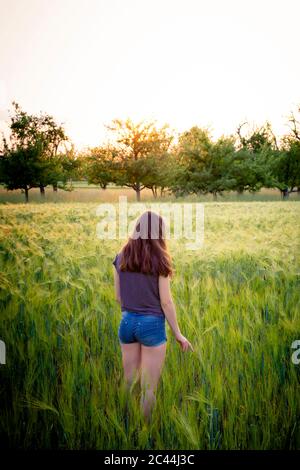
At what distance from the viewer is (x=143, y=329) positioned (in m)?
2.45

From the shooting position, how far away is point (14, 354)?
10.3 ft

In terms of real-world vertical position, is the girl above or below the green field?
above

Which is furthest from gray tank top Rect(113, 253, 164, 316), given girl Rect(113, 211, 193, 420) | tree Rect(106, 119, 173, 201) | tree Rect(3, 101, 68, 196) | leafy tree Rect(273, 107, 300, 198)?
leafy tree Rect(273, 107, 300, 198)

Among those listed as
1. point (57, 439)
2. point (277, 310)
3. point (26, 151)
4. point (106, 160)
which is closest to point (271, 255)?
point (277, 310)

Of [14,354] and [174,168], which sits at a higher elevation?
[174,168]

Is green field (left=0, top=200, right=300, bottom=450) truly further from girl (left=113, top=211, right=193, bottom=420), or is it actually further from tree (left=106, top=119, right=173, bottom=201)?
tree (left=106, top=119, right=173, bottom=201)

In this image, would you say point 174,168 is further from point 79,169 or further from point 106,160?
point 79,169

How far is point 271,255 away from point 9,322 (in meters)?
3.85

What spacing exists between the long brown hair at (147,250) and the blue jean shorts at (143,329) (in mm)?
306

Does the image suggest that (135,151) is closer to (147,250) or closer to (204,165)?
(204,165)

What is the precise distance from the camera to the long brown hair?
8.03ft

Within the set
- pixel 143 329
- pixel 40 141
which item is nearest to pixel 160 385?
pixel 143 329

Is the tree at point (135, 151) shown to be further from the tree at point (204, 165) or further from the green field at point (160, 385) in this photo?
the green field at point (160, 385)

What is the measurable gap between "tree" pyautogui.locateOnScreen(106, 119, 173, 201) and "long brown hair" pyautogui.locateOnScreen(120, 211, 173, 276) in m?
31.7
